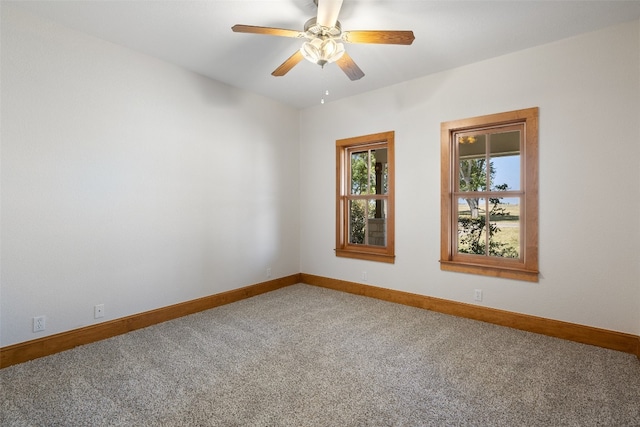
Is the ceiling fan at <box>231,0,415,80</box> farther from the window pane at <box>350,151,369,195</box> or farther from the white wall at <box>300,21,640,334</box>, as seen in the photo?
the window pane at <box>350,151,369,195</box>

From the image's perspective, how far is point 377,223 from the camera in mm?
4355

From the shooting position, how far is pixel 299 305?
3838mm

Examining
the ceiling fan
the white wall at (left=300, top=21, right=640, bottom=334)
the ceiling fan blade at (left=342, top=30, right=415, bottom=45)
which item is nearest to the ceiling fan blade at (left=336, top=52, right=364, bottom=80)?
the ceiling fan

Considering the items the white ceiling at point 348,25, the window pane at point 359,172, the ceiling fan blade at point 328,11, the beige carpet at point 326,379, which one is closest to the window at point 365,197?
the window pane at point 359,172

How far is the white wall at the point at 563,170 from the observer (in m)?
2.63

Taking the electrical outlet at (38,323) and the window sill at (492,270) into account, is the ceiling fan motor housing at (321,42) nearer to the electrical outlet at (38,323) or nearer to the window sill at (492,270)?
the window sill at (492,270)

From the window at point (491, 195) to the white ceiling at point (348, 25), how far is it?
0.73 meters

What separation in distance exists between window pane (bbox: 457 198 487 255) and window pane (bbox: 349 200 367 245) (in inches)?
52.1

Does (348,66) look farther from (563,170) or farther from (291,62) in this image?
(563,170)

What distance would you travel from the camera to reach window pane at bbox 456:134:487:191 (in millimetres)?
3463

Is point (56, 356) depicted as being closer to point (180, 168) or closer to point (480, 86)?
point (180, 168)

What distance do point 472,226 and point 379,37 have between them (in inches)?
91.9

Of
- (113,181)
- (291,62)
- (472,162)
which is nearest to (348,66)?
(291,62)

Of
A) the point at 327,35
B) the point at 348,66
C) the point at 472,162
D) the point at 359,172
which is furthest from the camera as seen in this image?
the point at 359,172
